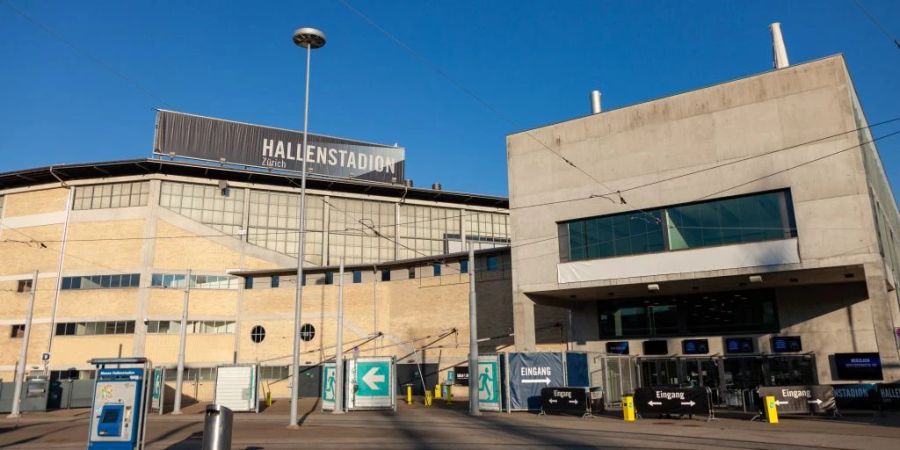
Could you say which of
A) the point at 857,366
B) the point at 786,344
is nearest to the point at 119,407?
the point at 786,344

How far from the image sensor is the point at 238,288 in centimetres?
4903

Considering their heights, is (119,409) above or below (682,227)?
below

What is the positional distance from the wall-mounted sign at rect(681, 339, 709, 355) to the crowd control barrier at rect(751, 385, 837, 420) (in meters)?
9.18

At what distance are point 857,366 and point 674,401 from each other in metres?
10.9

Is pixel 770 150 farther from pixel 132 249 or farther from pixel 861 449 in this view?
pixel 132 249

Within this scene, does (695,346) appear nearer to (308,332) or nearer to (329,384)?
(329,384)

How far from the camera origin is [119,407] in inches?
556

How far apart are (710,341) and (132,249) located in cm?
4114

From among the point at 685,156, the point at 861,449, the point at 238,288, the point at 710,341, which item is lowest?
the point at 861,449

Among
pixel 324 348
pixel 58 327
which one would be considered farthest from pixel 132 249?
pixel 324 348

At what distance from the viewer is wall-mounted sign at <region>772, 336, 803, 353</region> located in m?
30.6

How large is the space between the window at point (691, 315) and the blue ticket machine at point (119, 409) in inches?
1082

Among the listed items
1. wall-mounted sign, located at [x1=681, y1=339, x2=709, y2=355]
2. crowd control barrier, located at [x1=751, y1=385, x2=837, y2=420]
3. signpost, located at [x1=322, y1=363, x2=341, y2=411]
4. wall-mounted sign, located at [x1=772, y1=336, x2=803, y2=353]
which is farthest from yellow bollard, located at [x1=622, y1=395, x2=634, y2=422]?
signpost, located at [x1=322, y1=363, x2=341, y2=411]

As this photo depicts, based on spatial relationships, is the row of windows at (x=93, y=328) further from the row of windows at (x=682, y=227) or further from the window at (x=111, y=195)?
the row of windows at (x=682, y=227)
